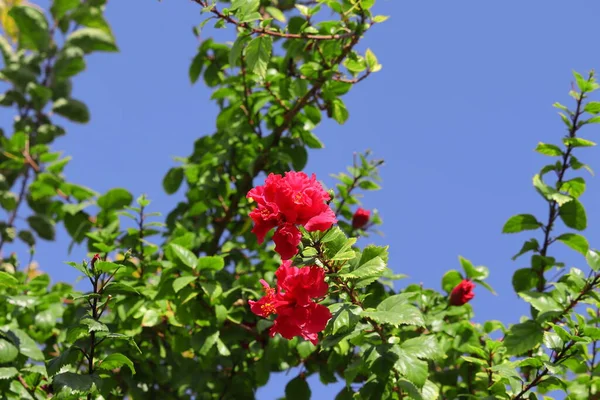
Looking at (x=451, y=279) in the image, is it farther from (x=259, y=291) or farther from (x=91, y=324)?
(x=91, y=324)

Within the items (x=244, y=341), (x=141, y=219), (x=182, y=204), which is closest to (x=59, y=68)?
(x=182, y=204)

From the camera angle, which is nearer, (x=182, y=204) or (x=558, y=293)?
(x=558, y=293)

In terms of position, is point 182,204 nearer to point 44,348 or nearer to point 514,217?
point 44,348

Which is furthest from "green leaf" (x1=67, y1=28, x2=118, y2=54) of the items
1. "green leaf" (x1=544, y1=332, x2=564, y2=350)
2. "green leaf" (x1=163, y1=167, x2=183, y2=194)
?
"green leaf" (x1=544, y1=332, x2=564, y2=350)

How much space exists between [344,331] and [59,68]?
14.8 feet

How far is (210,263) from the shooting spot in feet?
8.04

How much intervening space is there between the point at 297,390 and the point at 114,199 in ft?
4.27

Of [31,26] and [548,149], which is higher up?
[31,26]

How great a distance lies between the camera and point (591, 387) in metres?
2.59

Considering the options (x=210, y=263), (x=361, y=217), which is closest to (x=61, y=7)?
(x=361, y=217)

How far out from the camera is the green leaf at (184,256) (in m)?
2.45

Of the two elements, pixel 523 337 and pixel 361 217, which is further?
pixel 361 217

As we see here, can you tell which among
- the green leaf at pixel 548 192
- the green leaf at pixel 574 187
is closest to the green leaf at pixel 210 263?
the green leaf at pixel 548 192

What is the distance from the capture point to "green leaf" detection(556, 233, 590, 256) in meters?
2.51
